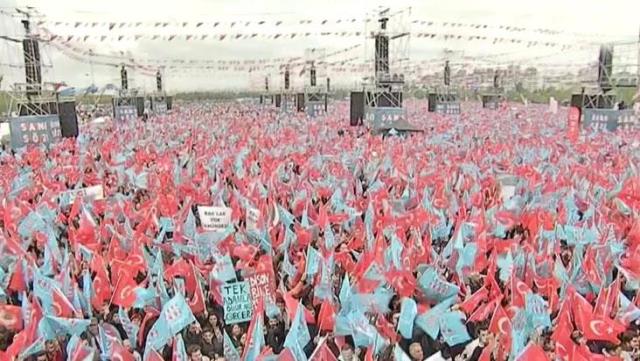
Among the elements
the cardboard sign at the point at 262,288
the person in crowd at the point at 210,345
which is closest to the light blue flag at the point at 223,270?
the cardboard sign at the point at 262,288

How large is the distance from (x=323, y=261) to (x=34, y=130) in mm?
16451

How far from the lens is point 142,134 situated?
27219 millimetres

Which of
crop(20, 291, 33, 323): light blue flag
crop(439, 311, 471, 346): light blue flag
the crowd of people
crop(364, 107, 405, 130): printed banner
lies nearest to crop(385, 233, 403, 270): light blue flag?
the crowd of people

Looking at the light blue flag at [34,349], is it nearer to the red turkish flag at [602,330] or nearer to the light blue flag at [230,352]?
the light blue flag at [230,352]

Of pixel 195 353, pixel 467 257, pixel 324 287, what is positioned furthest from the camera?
pixel 467 257

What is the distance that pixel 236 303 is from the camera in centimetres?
720

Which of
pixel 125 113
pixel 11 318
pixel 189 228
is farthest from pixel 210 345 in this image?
pixel 125 113

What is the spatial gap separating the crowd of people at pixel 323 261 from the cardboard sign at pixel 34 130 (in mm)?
2744

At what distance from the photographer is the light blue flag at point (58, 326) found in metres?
6.56

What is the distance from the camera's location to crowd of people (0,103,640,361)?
6605mm

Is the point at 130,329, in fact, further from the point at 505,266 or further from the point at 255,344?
the point at 505,266

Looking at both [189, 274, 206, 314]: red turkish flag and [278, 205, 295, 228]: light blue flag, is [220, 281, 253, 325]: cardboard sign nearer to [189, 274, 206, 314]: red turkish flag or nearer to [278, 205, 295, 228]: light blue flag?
[189, 274, 206, 314]: red turkish flag

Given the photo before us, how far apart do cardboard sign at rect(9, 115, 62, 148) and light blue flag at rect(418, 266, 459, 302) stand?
55.9 feet

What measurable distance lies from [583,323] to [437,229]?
4089 millimetres
